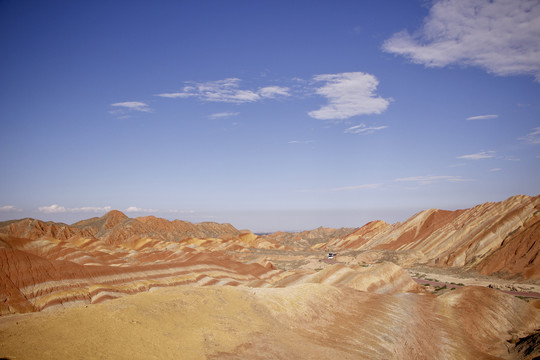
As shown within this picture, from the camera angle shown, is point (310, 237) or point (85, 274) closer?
point (85, 274)

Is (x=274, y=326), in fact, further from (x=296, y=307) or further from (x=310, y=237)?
(x=310, y=237)

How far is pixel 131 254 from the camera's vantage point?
280ft

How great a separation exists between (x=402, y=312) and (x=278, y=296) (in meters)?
11.0

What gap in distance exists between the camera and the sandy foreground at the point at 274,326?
38.3 feet

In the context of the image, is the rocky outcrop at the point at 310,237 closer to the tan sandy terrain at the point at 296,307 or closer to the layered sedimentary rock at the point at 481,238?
the layered sedimentary rock at the point at 481,238

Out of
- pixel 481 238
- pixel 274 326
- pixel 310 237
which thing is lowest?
pixel 310 237

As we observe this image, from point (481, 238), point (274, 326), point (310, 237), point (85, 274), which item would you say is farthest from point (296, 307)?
point (310, 237)

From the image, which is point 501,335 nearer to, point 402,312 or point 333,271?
point 402,312

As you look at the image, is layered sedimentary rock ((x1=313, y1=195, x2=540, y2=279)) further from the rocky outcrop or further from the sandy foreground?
the rocky outcrop

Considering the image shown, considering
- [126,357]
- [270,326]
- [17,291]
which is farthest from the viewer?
[17,291]

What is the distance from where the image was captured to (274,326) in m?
17.8

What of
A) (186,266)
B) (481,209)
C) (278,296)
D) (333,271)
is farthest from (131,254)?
(481,209)

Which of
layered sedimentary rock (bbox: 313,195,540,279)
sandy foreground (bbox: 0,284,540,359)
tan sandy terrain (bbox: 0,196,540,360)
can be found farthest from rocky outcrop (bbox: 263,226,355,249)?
sandy foreground (bbox: 0,284,540,359)

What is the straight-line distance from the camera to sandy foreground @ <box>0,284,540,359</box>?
11.7 meters
